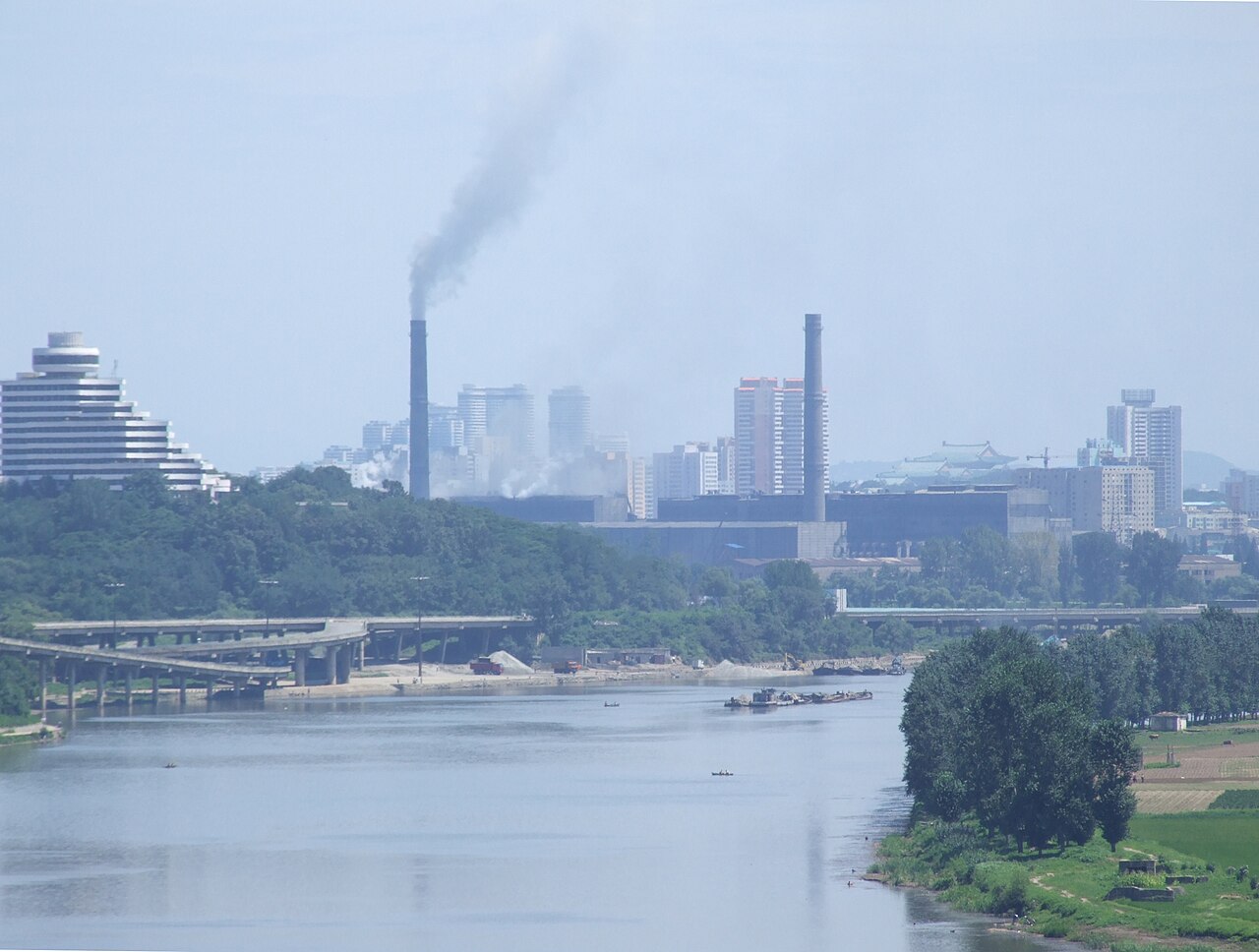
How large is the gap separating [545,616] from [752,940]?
66428 mm

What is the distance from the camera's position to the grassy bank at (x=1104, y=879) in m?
28.4

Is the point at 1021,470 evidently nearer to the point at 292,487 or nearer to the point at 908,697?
the point at 292,487

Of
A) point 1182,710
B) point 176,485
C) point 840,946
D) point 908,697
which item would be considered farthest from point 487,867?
point 176,485

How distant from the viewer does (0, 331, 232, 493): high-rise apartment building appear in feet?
332

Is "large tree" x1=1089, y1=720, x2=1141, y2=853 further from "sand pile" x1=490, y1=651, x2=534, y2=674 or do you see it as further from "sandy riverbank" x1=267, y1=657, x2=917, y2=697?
"sand pile" x1=490, y1=651, x2=534, y2=674

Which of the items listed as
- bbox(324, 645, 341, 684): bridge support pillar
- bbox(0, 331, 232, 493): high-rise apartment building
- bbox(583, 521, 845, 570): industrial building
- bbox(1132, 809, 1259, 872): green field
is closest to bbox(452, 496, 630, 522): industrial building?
bbox(583, 521, 845, 570): industrial building

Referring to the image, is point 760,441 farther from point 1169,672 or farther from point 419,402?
point 1169,672

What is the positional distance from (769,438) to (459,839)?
155860 millimetres

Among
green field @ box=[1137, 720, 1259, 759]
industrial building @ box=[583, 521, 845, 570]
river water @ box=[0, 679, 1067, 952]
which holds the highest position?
industrial building @ box=[583, 521, 845, 570]

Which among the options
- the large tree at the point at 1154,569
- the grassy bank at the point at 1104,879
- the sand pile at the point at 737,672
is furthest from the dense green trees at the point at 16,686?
the large tree at the point at 1154,569

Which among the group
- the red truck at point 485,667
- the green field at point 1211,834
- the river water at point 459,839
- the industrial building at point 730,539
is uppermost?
the industrial building at point 730,539

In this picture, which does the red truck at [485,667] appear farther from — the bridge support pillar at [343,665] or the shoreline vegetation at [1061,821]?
the shoreline vegetation at [1061,821]

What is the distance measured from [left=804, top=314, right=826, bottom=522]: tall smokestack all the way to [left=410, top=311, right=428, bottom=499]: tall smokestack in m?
23.8

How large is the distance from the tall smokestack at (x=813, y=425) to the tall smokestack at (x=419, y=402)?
77.9 feet
